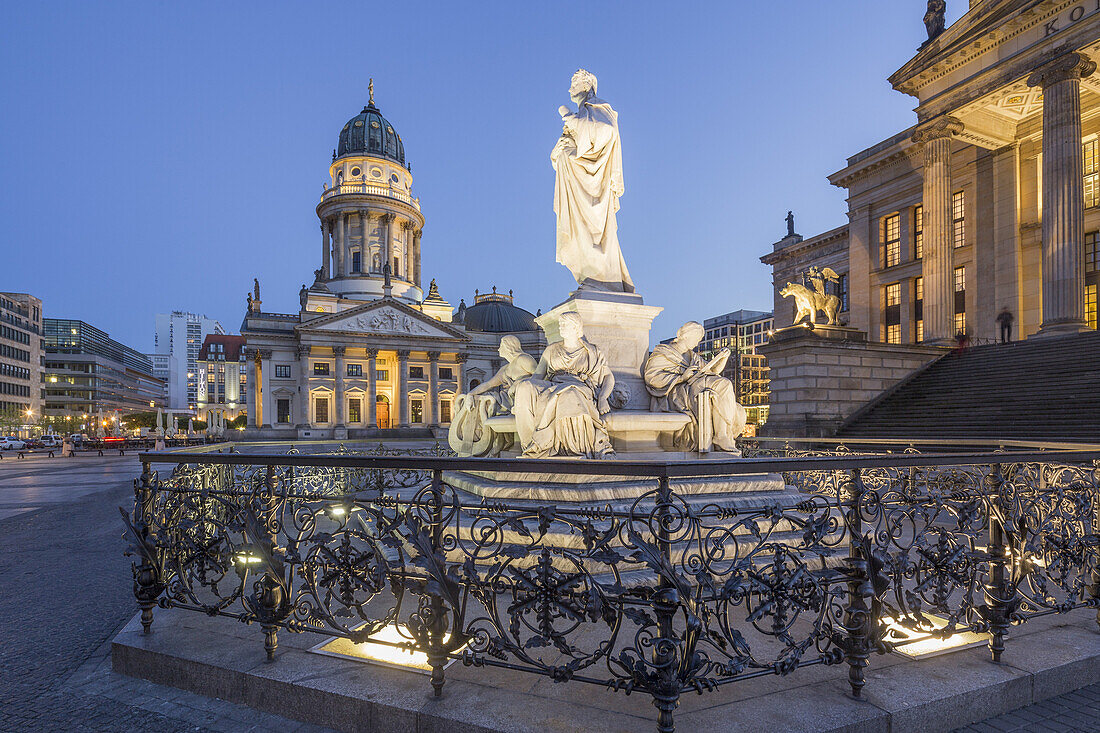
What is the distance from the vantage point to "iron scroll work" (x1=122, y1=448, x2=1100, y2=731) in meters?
2.54

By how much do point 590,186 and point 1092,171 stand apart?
28803mm

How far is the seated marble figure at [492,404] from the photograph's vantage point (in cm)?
653

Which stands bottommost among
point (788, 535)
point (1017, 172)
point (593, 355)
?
point (788, 535)

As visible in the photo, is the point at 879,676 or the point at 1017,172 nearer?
the point at 879,676

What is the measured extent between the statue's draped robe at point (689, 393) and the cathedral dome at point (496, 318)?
72521mm

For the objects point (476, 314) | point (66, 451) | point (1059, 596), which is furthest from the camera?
point (476, 314)

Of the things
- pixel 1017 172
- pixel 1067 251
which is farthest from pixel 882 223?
pixel 1067 251

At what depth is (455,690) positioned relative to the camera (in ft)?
9.53

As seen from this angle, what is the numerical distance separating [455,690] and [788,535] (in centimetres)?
325

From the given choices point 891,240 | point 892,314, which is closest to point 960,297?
point 892,314

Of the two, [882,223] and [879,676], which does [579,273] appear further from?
[882,223]

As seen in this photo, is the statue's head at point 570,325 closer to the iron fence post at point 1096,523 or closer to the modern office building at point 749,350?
the iron fence post at point 1096,523

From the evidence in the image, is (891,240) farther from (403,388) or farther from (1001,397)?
(403,388)

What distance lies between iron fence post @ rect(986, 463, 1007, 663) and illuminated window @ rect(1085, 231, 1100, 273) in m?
28.9
